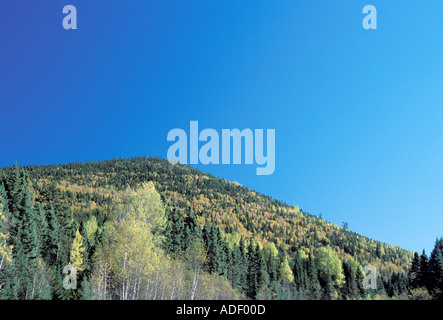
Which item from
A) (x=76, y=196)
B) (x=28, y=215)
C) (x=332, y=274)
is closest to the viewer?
(x=28, y=215)

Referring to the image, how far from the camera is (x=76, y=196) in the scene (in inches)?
7662
